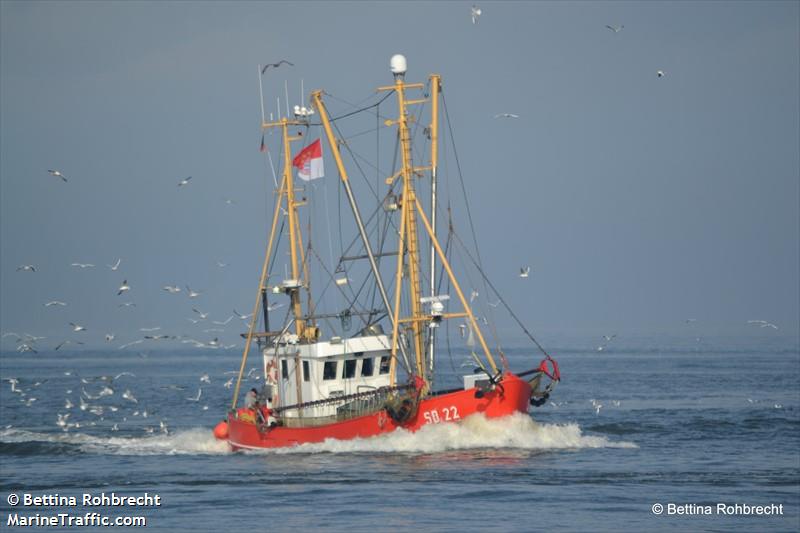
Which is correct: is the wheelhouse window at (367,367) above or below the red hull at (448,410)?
above

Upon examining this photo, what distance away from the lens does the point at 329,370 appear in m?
49.8

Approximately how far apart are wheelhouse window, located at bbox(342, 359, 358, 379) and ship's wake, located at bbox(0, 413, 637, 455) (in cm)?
292

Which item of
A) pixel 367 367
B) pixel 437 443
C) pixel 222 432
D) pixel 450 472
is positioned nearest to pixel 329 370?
pixel 367 367

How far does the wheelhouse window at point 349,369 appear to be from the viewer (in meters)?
49.9

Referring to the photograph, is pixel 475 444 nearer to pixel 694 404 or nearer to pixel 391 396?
pixel 391 396

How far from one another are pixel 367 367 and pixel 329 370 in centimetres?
146

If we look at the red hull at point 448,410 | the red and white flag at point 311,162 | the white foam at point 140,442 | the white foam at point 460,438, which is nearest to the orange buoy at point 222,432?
the white foam at point 140,442

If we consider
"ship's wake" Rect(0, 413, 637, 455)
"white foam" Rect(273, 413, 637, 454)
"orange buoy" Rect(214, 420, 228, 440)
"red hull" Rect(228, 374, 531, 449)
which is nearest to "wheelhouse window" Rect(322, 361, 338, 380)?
"red hull" Rect(228, 374, 531, 449)

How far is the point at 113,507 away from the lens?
3866 cm

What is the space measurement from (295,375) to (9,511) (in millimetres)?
15265

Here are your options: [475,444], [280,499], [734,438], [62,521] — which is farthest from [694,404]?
[62,521]

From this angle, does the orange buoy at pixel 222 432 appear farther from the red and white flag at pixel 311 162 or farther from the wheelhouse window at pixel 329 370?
the red and white flag at pixel 311 162

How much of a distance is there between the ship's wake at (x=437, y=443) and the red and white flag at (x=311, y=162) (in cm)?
1008

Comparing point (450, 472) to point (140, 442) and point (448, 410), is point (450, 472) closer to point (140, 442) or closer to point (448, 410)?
point (448, 410)
